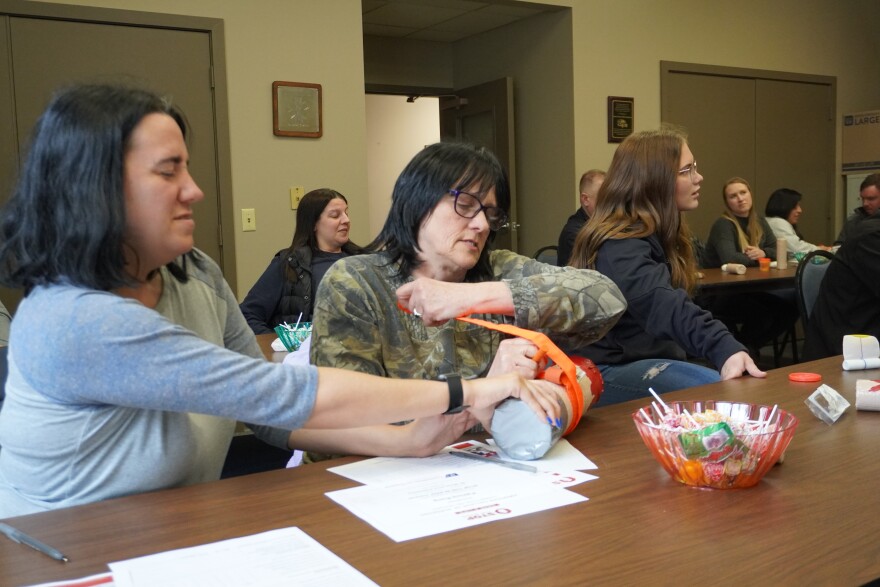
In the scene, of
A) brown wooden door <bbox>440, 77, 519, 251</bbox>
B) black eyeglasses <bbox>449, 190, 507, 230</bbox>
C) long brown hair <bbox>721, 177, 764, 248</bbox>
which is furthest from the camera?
brown wooden door <bbox>440, 77, 519, 251</bbox>

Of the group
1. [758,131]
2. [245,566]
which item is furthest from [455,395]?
[758,131]

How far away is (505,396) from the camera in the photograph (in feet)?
4.12

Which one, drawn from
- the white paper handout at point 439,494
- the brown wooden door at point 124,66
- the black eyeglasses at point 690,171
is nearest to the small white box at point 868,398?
the white paper handout at point 439,494

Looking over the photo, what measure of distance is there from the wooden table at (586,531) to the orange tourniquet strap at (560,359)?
4.3 inches

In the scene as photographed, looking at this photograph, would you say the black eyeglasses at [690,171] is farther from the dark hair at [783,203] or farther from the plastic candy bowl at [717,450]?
the dark hair at [783,203]

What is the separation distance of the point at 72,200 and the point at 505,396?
26.7 inches

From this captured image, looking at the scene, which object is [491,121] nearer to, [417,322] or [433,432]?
[417,322]

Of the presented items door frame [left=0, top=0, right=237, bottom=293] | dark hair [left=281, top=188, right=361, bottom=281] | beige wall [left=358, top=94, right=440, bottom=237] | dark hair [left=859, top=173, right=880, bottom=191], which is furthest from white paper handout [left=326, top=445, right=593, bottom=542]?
beige wall [left=358, top=94, right=440, bottom=237]

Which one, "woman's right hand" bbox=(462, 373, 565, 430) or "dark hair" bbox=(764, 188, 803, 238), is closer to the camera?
"woman's right hand" bbox=(462, 373, 565, 430)

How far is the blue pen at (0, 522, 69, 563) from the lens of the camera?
0.92 metres

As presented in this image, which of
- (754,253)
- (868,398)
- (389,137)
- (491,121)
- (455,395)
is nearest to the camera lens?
(455,395)

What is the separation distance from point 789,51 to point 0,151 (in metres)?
6.32

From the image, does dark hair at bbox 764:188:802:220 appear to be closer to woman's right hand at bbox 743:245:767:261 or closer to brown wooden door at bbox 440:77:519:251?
woman's right hand at bbox 743:245:767:261

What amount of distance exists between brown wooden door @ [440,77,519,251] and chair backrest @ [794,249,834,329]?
305 cm
